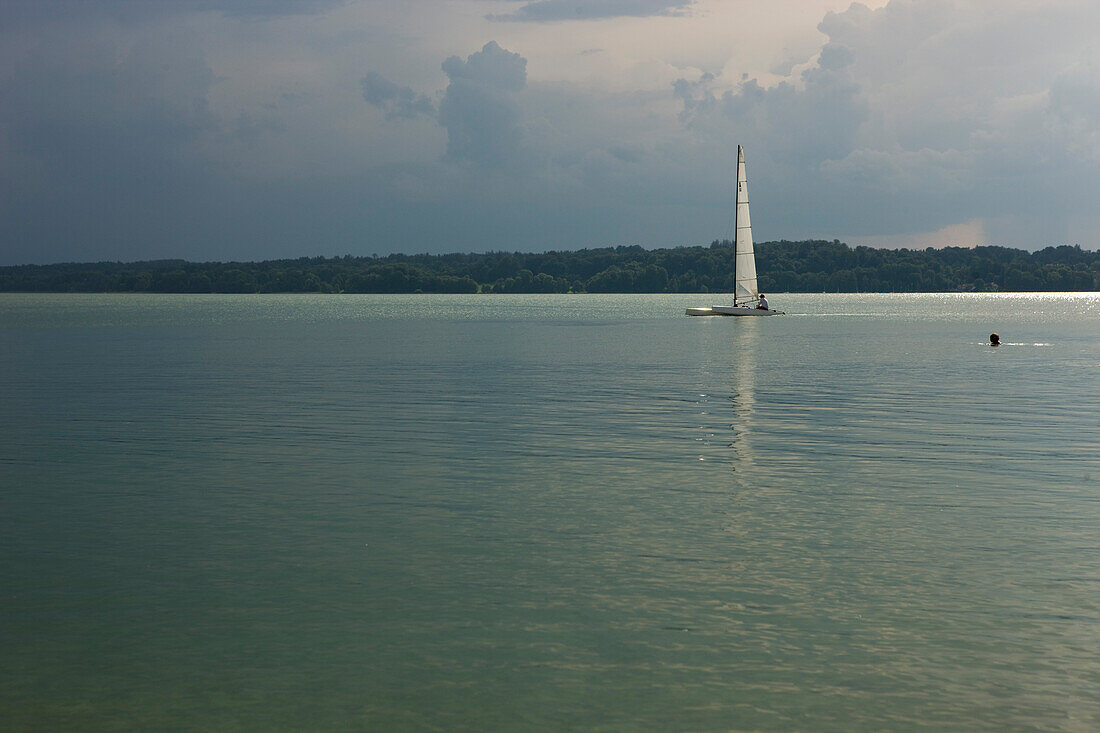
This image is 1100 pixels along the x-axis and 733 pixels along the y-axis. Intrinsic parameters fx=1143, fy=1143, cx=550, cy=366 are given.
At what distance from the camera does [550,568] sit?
20.1 meters

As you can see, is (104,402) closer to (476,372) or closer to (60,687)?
(476,372)

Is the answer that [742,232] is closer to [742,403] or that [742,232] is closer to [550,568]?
[742,403]

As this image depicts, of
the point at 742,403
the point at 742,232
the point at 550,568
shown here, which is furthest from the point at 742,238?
the point at 550,568

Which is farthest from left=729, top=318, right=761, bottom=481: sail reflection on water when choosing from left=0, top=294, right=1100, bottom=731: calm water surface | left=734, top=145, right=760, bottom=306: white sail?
left=734, top=145, right=760, bottom=306: white sail

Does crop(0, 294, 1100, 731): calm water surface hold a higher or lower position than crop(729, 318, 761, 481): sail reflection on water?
higher

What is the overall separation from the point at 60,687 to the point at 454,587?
638 centimetres

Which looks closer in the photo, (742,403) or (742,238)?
(742,403)

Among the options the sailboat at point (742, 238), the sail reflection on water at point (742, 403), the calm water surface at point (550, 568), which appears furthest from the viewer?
the sailboat at point (742, 238)

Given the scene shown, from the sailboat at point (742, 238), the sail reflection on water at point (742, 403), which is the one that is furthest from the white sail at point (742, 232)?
the sail reflection on water at point (742, 403)

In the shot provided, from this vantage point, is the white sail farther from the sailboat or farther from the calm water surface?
the calm water surface

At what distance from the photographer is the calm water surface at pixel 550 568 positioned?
45.6 feet

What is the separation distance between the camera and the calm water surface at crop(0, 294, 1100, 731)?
13.9 meters

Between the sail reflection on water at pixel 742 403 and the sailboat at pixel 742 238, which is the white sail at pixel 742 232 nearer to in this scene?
the sailboat at pixel 742 238

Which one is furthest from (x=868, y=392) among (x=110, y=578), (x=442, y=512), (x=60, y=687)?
(x=60, y=687)
